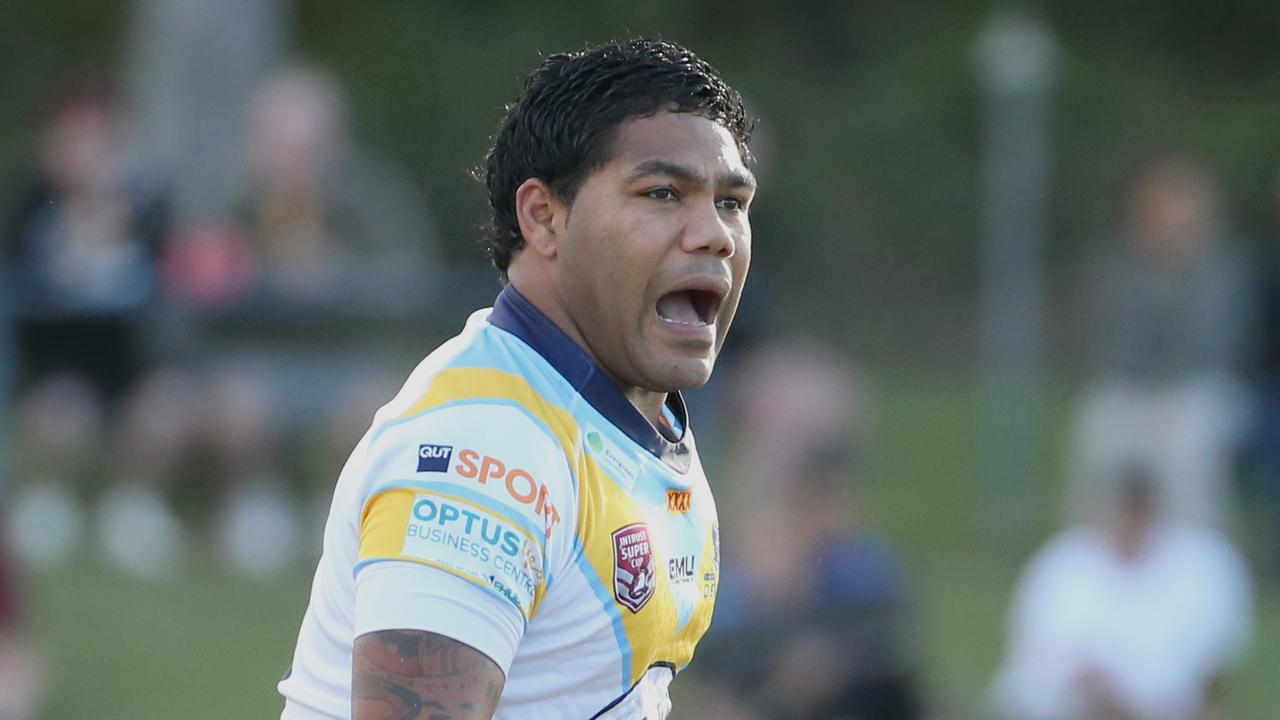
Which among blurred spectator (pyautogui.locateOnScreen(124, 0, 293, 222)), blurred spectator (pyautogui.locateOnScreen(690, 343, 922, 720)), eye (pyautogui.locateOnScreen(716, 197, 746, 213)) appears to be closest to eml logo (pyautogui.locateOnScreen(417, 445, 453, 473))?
eye (pyautogui.locateOnScreen(716, 197, 746, 213))

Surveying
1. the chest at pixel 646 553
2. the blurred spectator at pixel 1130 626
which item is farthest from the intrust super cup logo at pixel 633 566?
the blurred spectator at pixel 1130 626

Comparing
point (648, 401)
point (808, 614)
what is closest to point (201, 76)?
point (808, 614)

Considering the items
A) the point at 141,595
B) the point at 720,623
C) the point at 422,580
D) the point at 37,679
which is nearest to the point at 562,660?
the point at 422,580

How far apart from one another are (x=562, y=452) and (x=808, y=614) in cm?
445

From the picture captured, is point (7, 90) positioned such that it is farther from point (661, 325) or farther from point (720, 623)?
point (661, 325)

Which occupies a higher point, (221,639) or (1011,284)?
(1011,284)

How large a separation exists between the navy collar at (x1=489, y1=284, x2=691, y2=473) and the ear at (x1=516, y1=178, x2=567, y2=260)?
0.29 feet

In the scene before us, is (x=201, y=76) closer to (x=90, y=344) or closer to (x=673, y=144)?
(x=90, y=344)

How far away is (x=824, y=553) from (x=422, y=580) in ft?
15.7

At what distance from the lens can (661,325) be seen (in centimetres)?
285

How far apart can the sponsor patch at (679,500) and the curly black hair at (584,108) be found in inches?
17.1

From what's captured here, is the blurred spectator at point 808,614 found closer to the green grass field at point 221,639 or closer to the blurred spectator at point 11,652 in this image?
the green grass field at point 221,639

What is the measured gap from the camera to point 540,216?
2893 millimetres

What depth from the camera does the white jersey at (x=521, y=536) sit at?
2.50 m
